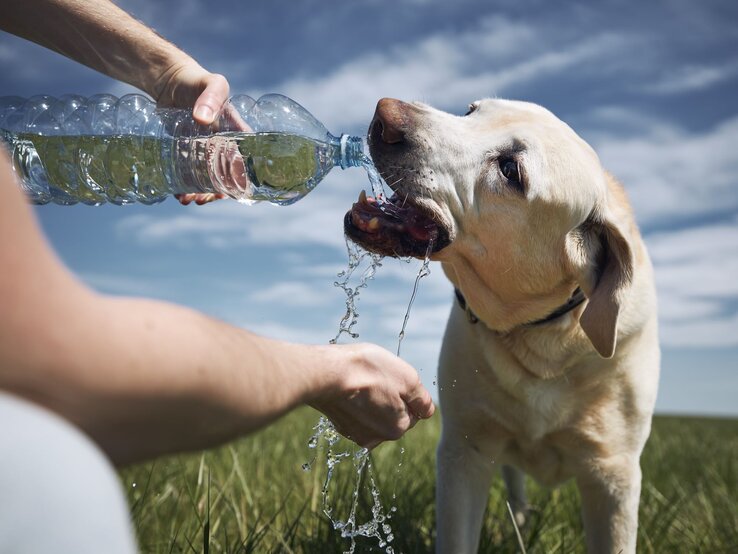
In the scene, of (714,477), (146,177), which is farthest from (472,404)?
(714,477)

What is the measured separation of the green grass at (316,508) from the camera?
125 inches

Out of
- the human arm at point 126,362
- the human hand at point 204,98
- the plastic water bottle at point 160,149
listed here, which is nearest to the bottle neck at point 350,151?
the plastic water bottle at point 160,149

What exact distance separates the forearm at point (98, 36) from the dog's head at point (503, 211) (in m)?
0.91

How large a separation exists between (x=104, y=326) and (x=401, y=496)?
304 cm

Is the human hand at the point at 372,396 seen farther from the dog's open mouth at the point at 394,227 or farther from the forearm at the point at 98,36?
the forearm at the point at 98,36

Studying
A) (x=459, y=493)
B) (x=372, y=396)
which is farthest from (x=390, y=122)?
(x=459, y=493)

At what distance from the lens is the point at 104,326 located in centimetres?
110

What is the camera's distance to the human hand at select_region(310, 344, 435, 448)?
1732mm

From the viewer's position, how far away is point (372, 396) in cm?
183

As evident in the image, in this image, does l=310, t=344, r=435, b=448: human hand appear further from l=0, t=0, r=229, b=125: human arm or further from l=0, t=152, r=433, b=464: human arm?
l=0, t=0, r=229, b=125: human arm

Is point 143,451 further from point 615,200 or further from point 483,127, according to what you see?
point 615,200

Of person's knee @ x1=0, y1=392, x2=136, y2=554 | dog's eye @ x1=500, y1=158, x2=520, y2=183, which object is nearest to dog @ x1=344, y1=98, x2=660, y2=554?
dog's eye @ x1=500, y1=158, x2=520, y2=183

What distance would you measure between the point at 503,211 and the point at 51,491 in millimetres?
2273

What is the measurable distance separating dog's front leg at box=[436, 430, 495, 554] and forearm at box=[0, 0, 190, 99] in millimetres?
1910
